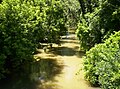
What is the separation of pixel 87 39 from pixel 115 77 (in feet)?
36.1

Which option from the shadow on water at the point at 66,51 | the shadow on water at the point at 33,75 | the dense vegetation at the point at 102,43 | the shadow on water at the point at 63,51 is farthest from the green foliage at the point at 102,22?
the shadow on water at the point at 63,51

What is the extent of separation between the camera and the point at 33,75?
2152 centimetres

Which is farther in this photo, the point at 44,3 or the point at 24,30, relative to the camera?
the point at 44,3

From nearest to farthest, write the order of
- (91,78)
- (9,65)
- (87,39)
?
(91,78) < (9,65) < (87,39)

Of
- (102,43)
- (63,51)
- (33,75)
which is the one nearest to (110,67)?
(102,43)

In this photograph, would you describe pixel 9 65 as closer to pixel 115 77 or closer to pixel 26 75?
pixel 26 75

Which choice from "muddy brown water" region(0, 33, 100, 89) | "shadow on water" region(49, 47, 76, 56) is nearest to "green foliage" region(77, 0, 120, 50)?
"muddy brown water" region(0, 33, 100, 89)

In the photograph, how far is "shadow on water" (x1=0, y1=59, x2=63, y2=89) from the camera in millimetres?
19094

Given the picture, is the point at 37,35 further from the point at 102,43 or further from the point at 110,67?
the point at 110,67

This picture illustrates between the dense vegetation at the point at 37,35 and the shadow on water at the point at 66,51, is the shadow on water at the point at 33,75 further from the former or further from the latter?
the shadow on water at the point at 66,51

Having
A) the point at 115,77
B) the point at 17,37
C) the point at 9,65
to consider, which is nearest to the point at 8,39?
the point at 17,37

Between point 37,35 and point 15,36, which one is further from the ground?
point 15,36

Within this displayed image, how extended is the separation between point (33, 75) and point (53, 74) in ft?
5.34

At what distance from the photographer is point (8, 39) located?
18.9 metres
